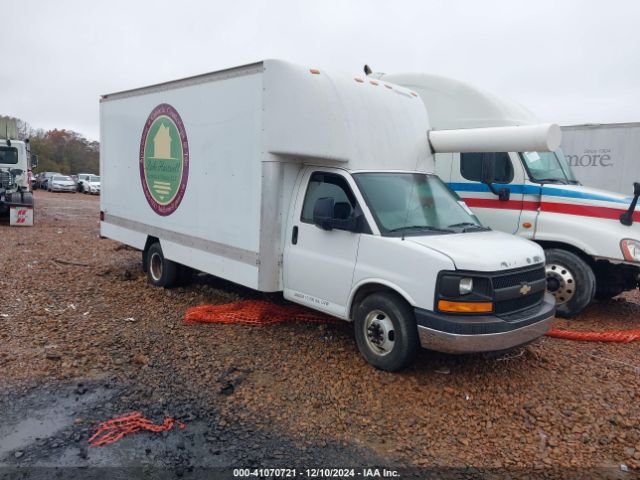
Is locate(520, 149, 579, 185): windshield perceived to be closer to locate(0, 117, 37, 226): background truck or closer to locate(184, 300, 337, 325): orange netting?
locate(184, 300, 337, 325): orange netting

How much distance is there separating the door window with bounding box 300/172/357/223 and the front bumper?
4.25ft

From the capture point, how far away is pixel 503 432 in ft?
13.3

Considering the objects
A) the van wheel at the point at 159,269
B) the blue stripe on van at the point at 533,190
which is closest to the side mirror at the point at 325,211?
the van wheel at the point at 159,269

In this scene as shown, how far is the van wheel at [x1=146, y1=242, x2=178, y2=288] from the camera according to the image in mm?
7633

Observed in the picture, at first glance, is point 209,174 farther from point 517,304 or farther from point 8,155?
point 8,155

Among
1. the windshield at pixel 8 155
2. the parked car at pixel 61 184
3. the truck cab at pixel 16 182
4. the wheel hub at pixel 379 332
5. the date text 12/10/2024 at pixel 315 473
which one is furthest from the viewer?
the parked car at pixel 61 184

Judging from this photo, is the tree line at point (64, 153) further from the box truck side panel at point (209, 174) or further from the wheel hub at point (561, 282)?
the wheel hub at point (561, 282)

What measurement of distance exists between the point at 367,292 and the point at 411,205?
104 cm

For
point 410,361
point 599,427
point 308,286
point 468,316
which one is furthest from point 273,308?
point 599,427

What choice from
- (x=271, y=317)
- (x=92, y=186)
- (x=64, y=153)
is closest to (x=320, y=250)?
(x=271, y=317)

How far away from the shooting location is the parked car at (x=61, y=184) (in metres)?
37.3

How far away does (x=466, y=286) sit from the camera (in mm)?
4410

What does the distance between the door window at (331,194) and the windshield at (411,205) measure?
17 cm

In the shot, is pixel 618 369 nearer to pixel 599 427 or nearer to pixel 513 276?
pixel 599 427
